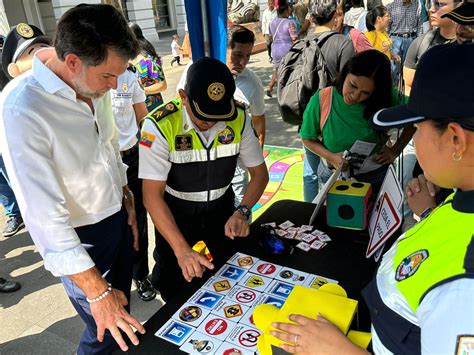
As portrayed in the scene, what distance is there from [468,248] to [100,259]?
1515 mm

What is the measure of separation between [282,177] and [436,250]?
146 inches

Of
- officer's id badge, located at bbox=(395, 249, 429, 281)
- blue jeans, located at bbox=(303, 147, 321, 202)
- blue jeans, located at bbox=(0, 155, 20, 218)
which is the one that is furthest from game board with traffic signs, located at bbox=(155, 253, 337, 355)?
blue jeans, located at bbox=(0, 155, 20, 218)

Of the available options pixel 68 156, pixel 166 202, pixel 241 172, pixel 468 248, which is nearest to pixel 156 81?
pixel 241 172

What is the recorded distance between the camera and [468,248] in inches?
26.6

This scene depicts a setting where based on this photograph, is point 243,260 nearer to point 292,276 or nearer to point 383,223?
point 292,276

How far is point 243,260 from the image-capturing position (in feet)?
5.04

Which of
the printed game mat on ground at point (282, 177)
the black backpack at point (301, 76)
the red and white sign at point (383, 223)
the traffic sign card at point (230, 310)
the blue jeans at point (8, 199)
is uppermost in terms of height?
the black backpack at point (301, 76)

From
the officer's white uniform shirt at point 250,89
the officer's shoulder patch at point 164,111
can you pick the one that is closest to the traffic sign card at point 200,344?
the officer's shoulder patch at point 164,111

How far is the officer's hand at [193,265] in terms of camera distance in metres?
1.45

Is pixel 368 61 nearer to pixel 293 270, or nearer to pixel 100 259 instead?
pixel 293 270

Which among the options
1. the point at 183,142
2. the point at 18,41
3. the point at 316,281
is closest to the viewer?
the point at 316,281

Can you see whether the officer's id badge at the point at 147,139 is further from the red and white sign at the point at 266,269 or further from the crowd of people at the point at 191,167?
the red and white sign at the point at 266,269

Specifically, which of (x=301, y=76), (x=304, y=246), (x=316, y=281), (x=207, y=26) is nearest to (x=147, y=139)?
(x=304, y=246)

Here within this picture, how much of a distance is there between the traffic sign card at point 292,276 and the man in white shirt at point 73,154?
52 centimetres
